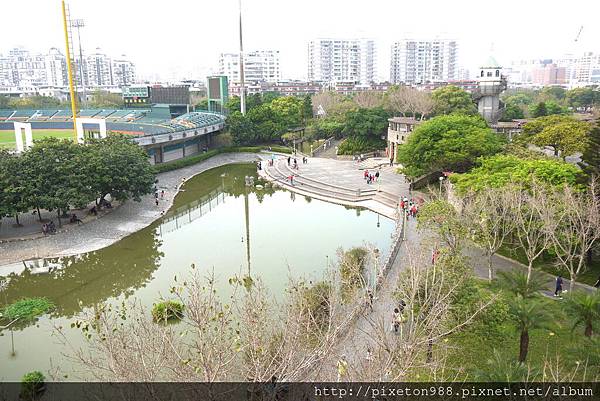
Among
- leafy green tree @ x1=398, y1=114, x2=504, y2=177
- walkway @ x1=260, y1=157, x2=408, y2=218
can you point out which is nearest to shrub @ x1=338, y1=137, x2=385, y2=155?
walkway @ x1=260, y1=157, x2=408, y2=218

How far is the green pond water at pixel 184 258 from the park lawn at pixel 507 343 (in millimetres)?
6474

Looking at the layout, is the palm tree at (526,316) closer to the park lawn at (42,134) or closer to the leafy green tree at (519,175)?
the leafy green tree at (519,175)

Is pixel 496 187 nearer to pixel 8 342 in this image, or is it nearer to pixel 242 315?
pixel 242 315

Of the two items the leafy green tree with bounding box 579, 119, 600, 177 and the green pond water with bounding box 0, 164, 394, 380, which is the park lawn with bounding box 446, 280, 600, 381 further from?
the leafy green tree with bounding box 579, 119, 600, 177

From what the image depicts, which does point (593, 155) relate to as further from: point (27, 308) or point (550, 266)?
point (27, 308)

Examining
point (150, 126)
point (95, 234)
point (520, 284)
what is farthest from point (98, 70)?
point (520, 284)

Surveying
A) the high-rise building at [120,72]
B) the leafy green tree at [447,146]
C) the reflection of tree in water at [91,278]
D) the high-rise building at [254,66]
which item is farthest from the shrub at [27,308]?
the high-rise building at [120,72]

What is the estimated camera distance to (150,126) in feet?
158

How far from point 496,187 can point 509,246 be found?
2689 mm

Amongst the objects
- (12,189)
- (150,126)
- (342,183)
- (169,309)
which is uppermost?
(150,126)

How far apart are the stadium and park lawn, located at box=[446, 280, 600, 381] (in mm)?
28538

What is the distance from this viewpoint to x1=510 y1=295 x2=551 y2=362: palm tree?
1050cm

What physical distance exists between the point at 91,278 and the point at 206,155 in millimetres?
25316

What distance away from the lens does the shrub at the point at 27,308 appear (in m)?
15.0
